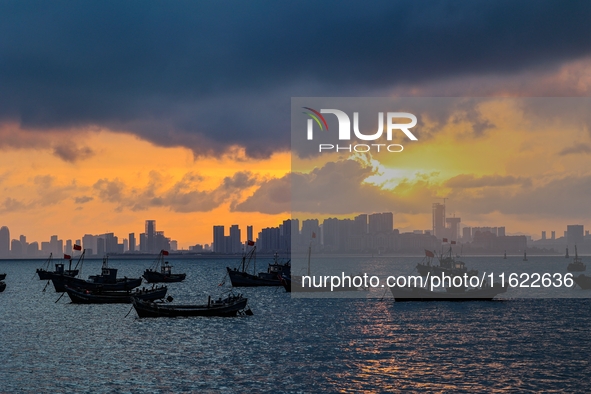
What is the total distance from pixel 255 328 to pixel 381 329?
16009 mm

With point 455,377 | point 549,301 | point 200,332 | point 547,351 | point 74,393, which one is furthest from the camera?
point 549,301

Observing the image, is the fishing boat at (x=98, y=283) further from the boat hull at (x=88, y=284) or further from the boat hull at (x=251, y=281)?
the boat hull at (x=251, y=281)

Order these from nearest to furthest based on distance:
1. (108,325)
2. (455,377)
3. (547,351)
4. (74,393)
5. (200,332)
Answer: (74,393) → (455,377) → (547,351) → (200,332) → (108,325)

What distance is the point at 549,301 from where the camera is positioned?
428ft

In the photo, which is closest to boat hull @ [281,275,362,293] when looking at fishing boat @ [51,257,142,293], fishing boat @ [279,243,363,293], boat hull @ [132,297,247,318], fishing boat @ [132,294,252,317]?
fishing boat @ [279,243,363,293]

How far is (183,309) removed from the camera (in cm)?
9619

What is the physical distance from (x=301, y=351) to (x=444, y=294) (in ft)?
213

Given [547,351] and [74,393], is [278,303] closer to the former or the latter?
[547,351]

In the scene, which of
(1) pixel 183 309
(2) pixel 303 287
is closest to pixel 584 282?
(2) pixel 303 287

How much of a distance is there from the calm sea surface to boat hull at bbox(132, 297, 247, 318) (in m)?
1.72

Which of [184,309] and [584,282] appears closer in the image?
[184,309]

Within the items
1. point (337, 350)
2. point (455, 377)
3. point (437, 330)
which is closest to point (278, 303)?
point (437, 330)

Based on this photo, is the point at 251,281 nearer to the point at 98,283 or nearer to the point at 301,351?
the point at 98,283

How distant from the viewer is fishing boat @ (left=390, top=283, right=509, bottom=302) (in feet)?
401
